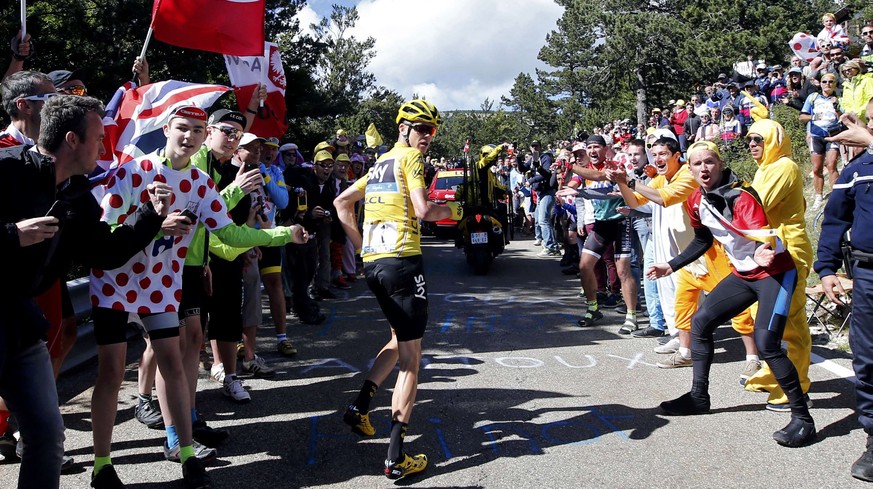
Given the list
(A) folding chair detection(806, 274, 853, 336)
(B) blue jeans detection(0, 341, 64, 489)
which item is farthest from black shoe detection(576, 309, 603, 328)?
(B) blue jeans detection(0, 341, 64, 489)

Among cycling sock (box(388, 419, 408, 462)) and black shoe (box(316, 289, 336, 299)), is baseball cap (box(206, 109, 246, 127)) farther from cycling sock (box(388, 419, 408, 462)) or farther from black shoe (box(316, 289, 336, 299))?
black shoe (box(316, 289, 336, 299))

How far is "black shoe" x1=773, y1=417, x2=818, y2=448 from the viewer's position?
4.34m

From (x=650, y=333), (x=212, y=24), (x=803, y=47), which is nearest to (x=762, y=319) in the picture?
(x=650, y=333)

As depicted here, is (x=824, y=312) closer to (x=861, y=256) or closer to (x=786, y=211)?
(x=786, y=211)

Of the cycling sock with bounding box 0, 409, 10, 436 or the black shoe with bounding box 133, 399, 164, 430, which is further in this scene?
the black shoe with bounding box 133, 399, 164, 430

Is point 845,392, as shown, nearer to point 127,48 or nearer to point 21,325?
point 21,325

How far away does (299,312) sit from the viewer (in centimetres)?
820

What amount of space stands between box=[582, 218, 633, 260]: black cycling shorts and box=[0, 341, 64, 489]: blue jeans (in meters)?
6.30

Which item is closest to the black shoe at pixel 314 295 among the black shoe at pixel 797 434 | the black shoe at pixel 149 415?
the black shoe at pixel 149 415

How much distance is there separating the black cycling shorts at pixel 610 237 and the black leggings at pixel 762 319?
3055mm

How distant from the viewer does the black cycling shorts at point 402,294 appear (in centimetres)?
417

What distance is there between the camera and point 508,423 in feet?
16.0

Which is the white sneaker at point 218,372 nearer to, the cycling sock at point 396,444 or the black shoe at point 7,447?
the black shoe at point 7,447

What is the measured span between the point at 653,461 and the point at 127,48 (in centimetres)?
1350
